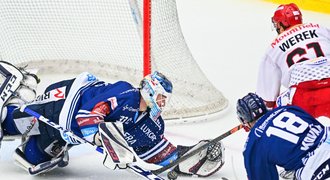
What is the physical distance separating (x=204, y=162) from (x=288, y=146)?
3.45 feet

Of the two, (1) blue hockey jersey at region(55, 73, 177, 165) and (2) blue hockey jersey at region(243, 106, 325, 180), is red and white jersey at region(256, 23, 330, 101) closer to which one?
(1) blue hockey jersey at region(55, 73, 177, 165)

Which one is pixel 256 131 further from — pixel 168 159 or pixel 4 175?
pixel 4 175

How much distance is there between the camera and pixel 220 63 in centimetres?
538

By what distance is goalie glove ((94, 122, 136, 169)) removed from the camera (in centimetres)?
323

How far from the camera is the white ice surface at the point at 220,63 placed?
366 cm

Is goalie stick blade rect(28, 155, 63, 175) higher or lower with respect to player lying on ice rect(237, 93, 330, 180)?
lower

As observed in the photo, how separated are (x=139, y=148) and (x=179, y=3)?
11.2 ft

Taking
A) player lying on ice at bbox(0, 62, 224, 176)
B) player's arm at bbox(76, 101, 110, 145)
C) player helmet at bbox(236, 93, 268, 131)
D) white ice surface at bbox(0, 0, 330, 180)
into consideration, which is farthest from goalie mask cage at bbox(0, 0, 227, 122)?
player helmet at bbox(236, 93, 268, 131)

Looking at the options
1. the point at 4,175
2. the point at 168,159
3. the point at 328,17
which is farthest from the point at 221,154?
the point at 328,17

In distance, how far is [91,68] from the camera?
498 cm

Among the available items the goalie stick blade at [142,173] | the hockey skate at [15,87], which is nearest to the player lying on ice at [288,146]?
the goalie stick blade at [142,173]

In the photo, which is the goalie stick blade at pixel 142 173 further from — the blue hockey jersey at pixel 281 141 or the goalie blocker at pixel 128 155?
the blue hockey jersey at pixel 281 141

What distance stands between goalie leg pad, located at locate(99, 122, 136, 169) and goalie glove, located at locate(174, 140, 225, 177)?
40 centimetres

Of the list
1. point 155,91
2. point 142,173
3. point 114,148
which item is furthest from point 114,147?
point 155,91
